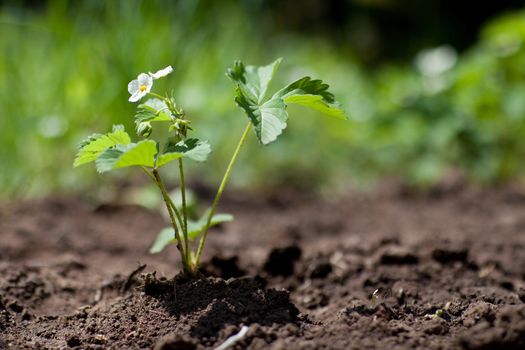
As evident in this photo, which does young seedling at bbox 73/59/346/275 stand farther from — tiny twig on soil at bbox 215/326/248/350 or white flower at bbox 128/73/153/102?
tiny twig on soil at bbox 215/326/248/350

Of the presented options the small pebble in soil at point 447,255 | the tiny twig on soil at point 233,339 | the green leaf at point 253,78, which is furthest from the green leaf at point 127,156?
the small pebble in soil at point 447,255

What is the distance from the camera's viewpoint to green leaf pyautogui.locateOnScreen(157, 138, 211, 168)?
1.32 m

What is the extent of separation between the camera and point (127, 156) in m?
A: 1.33

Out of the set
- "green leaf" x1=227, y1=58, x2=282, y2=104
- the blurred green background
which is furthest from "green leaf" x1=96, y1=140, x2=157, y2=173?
the blurred green background

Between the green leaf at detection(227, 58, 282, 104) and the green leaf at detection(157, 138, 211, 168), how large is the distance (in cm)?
16

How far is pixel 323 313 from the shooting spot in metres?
1.65

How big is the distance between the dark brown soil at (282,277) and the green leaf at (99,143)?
0.30m

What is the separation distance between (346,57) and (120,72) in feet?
14.1

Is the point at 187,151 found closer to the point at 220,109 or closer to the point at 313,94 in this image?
the point at 313,94

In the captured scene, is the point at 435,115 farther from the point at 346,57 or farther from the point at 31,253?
the point at 346,57

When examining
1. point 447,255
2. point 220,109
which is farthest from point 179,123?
point 220,109

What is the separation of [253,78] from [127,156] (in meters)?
0.37

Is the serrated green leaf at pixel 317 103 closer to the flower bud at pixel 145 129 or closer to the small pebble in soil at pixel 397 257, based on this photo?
the flower bud at pixel 145 129

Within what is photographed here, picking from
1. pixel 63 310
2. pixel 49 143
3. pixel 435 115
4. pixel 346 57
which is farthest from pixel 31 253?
pixel 346 57
